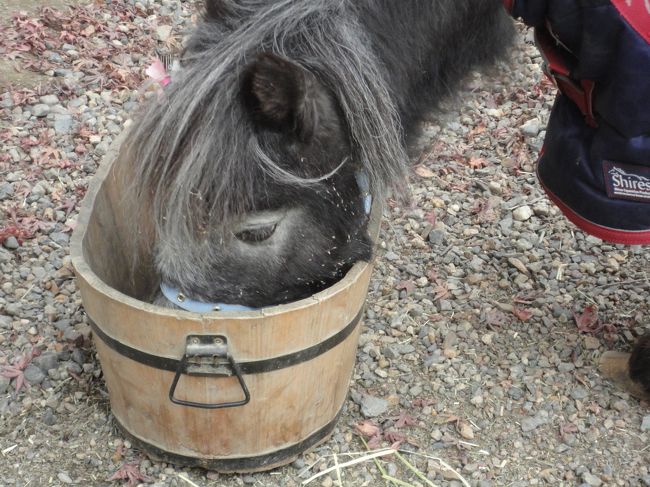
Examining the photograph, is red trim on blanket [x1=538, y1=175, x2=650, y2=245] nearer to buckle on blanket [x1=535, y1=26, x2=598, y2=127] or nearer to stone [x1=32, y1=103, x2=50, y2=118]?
buckle on blanket [x1=535, y1=26, x2=598, y2=127]

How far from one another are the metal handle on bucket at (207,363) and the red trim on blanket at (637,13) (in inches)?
44.0

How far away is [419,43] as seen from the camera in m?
1.82

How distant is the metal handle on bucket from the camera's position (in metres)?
1.76

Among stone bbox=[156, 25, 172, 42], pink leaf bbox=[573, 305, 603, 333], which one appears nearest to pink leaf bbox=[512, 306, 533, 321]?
pink leaf bbox=[573, 305, 603, 333]

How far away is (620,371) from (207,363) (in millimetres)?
1420

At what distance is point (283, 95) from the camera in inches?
60.7

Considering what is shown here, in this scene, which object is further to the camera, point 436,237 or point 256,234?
point 436,237

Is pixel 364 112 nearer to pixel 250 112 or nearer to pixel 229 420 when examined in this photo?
pixel 250 112

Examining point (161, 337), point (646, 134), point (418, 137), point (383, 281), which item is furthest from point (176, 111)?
point (383, 281)

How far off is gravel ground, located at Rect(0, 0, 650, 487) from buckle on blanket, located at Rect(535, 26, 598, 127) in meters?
0.20

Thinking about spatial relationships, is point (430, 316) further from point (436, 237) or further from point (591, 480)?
point (591, 480)

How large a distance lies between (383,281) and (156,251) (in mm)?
1159

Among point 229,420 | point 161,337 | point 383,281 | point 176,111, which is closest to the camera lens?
point 176,111

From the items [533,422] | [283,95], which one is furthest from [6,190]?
[533,422]
